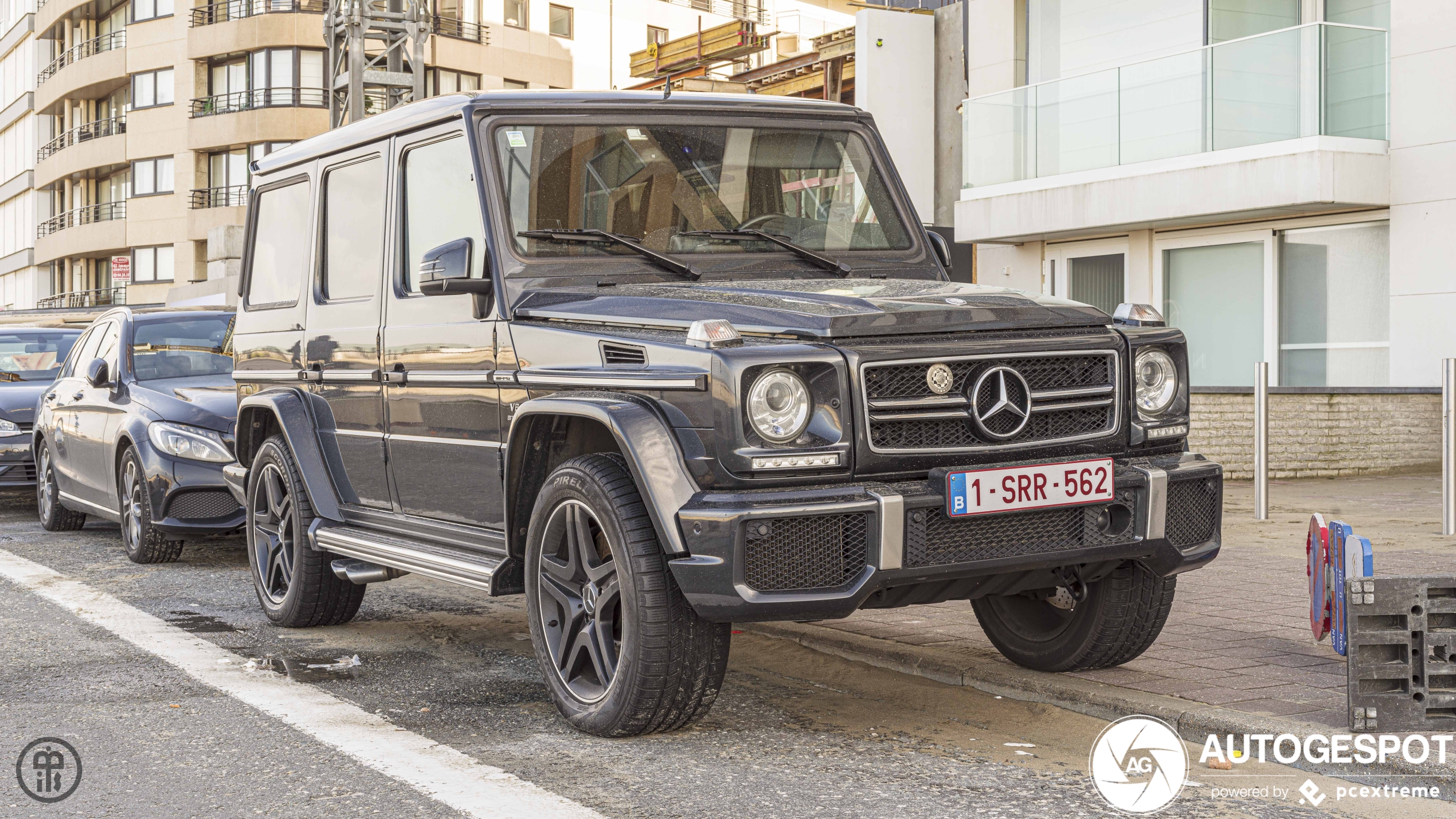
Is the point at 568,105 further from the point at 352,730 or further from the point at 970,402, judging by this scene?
the point at 352,730

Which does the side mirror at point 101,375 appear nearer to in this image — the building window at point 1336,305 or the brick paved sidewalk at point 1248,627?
the brick paved sidewalk at point 1248,627

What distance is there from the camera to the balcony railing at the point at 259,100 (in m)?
51.2

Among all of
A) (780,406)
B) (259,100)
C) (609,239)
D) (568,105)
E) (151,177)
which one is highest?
(259,100)

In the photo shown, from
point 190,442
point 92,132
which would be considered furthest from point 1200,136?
point 92,132

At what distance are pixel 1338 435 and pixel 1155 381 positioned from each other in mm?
11368

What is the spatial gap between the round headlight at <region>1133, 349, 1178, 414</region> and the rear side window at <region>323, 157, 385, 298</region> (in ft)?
10.3

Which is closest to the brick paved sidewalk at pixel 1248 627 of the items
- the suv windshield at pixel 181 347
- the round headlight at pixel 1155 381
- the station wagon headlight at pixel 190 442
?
the round headlight at pixel 1155 381

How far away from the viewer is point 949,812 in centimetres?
410

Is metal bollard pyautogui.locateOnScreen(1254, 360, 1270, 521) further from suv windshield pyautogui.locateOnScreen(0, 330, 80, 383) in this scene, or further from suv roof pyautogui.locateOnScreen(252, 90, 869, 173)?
suv windshield pyautogui.locateOnScreen(0, 330, 80, 383)

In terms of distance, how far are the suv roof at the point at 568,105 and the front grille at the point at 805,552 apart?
2.26 m

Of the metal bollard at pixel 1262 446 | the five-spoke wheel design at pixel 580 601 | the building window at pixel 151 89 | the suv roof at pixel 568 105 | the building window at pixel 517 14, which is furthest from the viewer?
the building window at pixel 151 89

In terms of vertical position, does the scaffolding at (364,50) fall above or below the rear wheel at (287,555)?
above

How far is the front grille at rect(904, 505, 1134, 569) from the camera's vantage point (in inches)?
176

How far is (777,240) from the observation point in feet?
19.4
